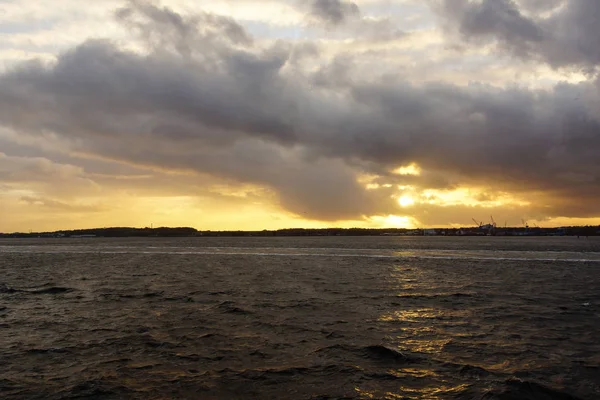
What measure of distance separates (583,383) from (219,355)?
17489mm

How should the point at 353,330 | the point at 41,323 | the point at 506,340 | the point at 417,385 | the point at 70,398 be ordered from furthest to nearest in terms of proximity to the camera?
the point at 41,323, the point at 353,330, the point at 506,340, the point at 417,385, the point at 70,398

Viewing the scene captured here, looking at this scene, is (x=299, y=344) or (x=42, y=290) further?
(x=42, y=290)

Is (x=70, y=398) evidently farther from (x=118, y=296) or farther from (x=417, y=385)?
(x=118, y=296)

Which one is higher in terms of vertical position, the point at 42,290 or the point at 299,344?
the point at 299,344

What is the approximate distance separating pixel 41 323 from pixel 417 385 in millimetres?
28264

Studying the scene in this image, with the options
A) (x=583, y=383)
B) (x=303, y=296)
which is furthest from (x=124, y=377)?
(x=303, y=296)

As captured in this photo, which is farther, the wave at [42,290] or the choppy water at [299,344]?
the wave at [42,290]

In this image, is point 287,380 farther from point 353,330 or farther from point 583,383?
point 583,383

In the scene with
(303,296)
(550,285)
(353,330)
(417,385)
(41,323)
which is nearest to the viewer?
(417,385)

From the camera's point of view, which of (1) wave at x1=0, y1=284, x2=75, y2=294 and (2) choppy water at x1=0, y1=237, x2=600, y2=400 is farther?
(1) wave at x1=0, y1=284, x2=75, y2=294

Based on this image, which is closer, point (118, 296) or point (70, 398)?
point (70, 398)

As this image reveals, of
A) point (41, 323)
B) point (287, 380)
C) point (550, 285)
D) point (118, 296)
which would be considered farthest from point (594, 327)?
point (118, 296)

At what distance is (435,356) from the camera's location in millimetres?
24344

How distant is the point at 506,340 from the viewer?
28.0 metres
